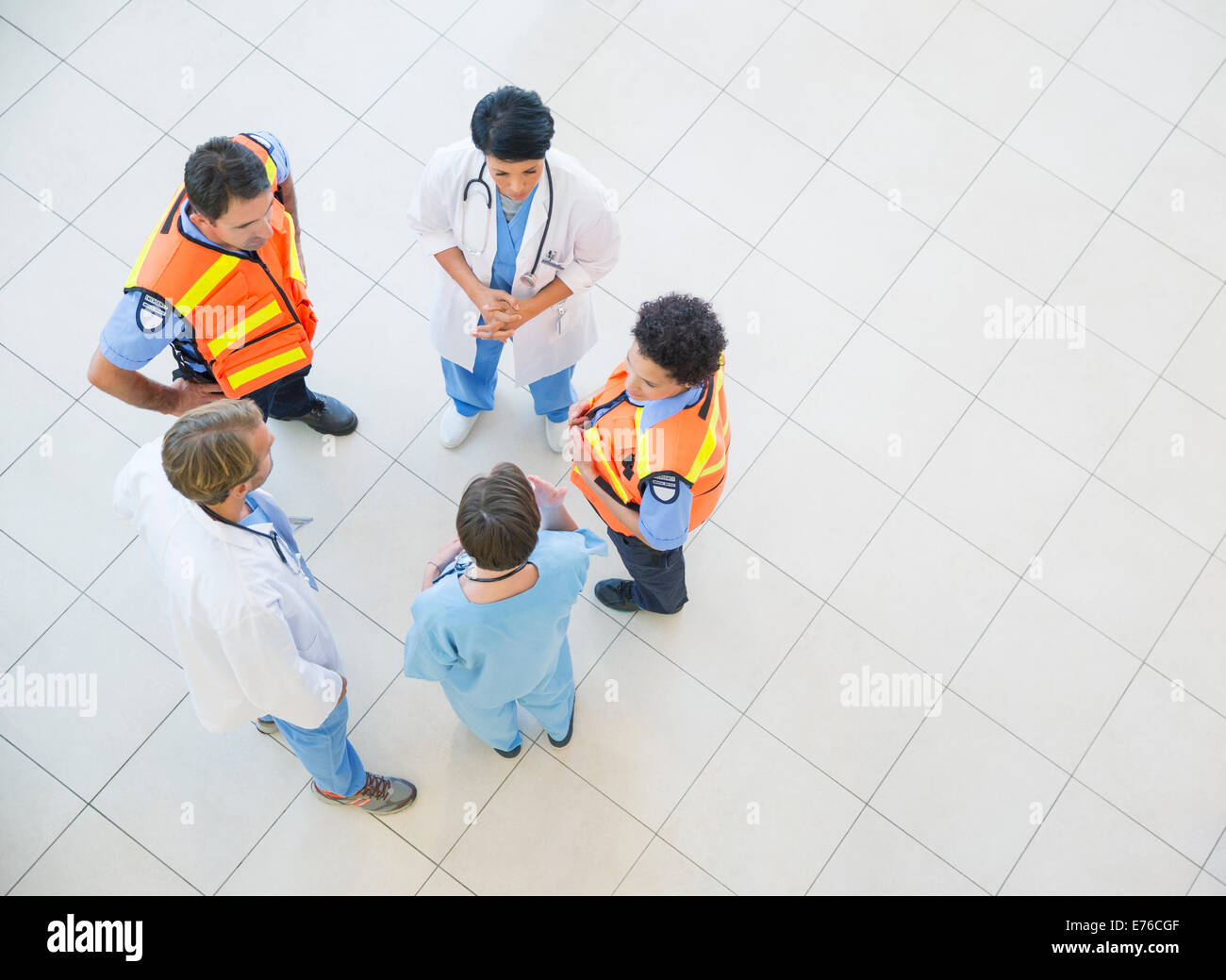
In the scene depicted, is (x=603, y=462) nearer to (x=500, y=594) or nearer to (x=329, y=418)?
(x=500, y=594)

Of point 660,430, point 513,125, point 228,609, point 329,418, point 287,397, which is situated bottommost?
point 329,418

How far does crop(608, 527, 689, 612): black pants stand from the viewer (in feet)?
9.89

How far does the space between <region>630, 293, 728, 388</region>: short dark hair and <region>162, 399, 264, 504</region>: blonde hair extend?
0.99m

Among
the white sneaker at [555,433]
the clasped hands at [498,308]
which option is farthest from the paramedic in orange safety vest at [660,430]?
the white sneaker at [555,433]

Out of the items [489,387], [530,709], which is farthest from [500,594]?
[489,387]

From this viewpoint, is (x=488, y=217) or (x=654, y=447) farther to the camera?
(x=488, y=217)

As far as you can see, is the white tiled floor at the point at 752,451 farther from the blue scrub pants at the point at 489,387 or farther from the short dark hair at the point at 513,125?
the short dark hair at the point at 513,125

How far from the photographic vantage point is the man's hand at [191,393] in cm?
280

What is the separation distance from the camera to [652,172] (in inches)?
161

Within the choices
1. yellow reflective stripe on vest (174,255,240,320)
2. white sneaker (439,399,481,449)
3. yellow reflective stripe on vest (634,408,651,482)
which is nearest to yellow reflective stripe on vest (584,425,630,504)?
yellow reflective stripe on vest (634,408,651,482)

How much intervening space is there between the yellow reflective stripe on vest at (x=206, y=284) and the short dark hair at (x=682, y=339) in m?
1.12

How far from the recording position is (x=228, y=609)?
7.28ft

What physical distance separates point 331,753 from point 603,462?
46.8 inches
